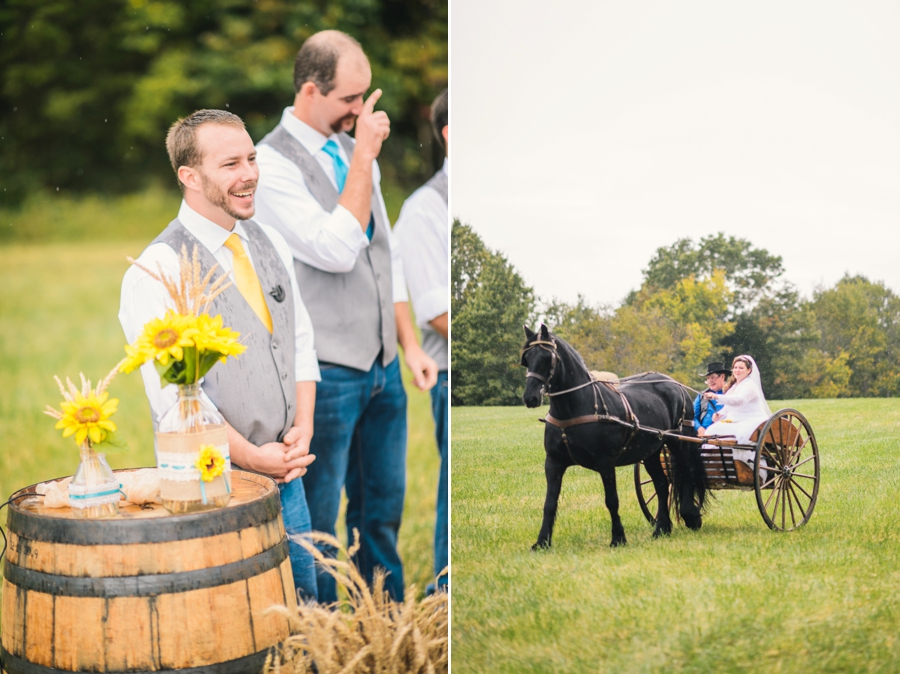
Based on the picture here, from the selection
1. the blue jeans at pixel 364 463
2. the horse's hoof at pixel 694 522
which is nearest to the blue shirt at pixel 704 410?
the horse's hoof at pixel 694 522

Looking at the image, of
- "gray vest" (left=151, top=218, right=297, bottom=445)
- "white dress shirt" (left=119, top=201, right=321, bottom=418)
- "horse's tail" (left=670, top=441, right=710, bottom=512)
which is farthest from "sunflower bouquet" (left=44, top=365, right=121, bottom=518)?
"horse's tail" (left=670, top=441, right=710, bottom=512)

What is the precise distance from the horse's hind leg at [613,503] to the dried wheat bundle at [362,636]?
1.87 ft

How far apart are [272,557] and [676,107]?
1.81 metres

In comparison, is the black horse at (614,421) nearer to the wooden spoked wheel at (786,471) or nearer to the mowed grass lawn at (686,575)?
the mowed grass lawn at (686,575)

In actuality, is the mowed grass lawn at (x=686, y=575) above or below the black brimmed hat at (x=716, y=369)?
below

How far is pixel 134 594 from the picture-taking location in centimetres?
191

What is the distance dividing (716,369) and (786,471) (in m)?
0.38

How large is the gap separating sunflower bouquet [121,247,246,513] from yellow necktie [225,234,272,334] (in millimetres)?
372

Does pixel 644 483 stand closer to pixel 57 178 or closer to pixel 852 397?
pixel 852 397

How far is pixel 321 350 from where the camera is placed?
2.67 meters

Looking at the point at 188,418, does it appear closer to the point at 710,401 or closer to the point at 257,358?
the point at 257,358

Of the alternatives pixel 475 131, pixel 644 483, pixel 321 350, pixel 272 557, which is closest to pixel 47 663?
pixel 272 557

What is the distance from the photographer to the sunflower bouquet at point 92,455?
81.9 inches

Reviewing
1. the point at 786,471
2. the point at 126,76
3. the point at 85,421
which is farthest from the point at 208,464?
the point at 786,471
